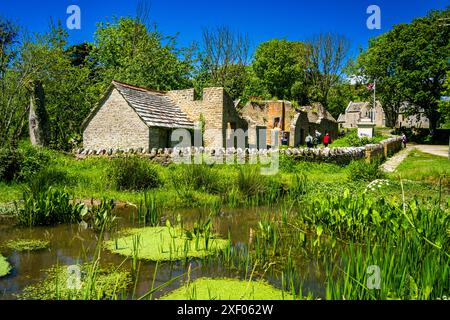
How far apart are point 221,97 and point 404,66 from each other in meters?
28.2

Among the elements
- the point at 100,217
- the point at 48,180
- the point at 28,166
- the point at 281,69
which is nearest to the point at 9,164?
the point at 28,166

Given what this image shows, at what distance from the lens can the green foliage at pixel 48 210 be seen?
7.29 meters

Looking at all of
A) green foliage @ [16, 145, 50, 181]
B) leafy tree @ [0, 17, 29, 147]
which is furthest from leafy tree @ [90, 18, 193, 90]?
green foliage @ [16, 145, 50, 181]

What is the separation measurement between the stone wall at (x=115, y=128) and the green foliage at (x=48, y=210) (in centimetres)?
1068

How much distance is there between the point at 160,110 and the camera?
2028 cm

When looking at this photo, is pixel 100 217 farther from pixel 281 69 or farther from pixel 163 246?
pixel 281 69

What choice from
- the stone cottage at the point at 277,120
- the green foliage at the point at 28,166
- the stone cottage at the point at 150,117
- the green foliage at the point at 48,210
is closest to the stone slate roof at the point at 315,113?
the stone cottage at the point at 277,120

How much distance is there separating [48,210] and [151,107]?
42.8 ft

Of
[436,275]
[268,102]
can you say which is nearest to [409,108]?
[268,102]

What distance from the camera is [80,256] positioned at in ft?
18.7

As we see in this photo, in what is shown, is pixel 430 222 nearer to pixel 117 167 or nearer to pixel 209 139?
pixel 117 167

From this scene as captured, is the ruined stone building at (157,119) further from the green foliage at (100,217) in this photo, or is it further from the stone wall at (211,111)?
the green foliage at (100,217)

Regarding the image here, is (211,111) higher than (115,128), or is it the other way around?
(211,111)

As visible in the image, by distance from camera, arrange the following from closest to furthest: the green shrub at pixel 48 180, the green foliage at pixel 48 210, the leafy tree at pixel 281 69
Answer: the green foliage at pixel 48 210 < the green shrub at pixel 48 180 < the leafy tree at pixel 281 69
